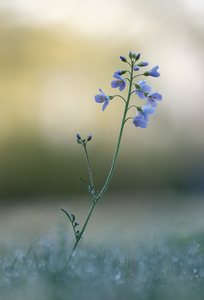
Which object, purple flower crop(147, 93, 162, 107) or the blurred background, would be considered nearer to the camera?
purple flower crop(147, 93, 162, 107)

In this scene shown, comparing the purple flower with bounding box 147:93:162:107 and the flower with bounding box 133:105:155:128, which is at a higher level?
the purple flower with bounding box 147:93:162:107

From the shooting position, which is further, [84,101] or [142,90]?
[84,101]

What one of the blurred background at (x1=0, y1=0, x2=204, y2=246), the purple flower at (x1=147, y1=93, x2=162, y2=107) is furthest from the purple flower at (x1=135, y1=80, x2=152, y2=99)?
the blurred background at (x1=0, y1=0, x2=204, y2=246)

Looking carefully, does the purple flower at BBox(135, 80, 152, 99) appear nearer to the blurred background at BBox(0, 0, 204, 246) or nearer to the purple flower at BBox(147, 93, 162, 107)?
the purple flower at BBox(147, 93, 162, 107)

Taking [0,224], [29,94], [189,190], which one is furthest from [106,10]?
[0,224]

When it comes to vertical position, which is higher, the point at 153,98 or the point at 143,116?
the point at 153,98

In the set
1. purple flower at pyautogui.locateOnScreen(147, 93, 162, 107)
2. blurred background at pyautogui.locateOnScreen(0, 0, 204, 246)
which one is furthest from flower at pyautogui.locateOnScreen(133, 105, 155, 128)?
blurred background at pyautogui.locateOnScreen(0, 0, 204, 246)

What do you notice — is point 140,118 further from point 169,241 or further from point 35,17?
point 35,17

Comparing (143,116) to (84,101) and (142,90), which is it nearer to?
(142,90)

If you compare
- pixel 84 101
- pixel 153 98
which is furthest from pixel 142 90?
pixel 84 101
